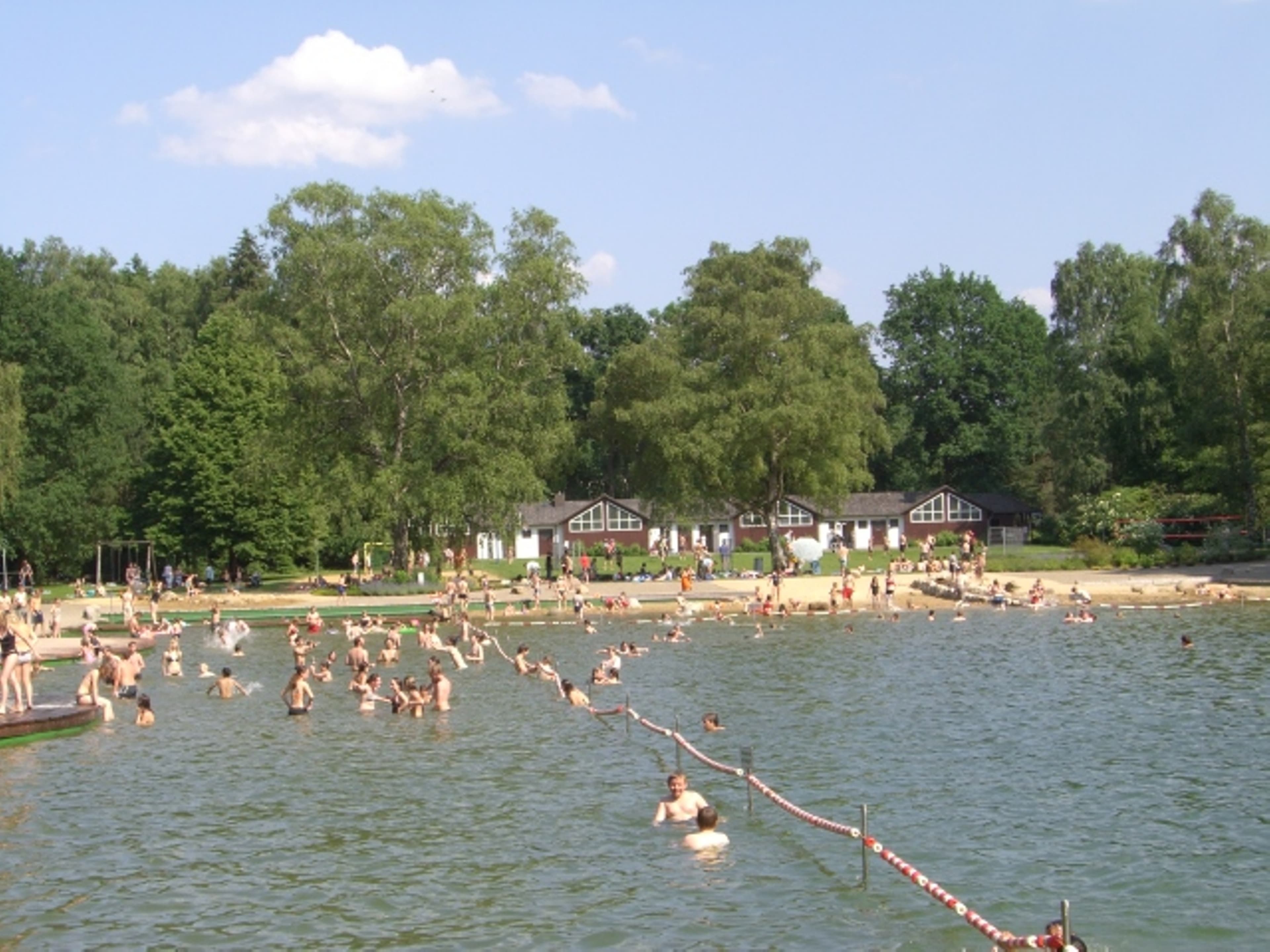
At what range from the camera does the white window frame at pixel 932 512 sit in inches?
3809

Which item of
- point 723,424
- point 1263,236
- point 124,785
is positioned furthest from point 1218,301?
point 124,785

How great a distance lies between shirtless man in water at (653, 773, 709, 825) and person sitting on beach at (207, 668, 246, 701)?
57.7 ft

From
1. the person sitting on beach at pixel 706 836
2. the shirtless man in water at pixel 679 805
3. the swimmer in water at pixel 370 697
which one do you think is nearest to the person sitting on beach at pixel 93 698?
the swimmer in water at pixel 370 697

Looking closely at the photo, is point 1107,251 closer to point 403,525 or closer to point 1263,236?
point 1263,236

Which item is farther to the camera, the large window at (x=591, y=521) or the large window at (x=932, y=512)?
the large window at (x=932, y=512)

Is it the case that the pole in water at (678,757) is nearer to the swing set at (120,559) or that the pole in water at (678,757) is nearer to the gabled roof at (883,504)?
the swing set at (120,559)

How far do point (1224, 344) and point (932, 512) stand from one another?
29.5 m

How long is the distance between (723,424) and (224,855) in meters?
52.2

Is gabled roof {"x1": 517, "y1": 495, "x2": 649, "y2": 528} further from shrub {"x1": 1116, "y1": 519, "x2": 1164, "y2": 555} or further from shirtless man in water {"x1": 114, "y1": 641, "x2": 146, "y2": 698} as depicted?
shirtless man in water {"x1": 114, "y1": 641, "x2": 146, "y2": 698}

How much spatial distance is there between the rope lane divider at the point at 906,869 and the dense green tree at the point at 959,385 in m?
83.3

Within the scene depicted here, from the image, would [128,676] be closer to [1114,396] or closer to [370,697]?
[370,697]

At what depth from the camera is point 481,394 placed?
203 ft

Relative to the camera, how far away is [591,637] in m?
48.9

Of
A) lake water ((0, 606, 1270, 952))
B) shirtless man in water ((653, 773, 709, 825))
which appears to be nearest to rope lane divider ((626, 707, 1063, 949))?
lake water ((0, 606, 1270, 952))
